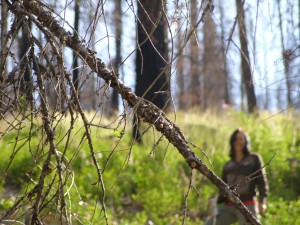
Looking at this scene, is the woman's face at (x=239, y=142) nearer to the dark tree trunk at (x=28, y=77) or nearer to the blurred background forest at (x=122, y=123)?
A: the blurred background forest at (x=122, y=123)

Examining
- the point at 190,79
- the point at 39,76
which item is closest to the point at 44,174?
the point at 39,76

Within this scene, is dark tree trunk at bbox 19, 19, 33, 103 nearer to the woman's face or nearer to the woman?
the woman

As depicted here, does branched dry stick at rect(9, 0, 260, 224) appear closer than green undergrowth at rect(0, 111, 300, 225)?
Yes

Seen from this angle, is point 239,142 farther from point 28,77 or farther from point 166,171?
point 28,77

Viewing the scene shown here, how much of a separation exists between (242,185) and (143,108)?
352 centimetres

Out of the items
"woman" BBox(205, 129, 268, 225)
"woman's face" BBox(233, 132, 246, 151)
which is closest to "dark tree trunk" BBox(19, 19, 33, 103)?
"woman" BBox(205, 129, 268, 225)

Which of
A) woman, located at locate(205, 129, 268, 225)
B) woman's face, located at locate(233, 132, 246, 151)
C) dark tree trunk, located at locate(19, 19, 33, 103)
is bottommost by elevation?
woman, located at locate(205, 129, 268, 225)

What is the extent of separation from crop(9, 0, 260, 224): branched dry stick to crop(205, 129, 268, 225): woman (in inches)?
134

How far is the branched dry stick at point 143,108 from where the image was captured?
2.72 m

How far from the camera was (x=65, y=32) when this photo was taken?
2885mm

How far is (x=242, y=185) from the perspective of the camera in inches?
240

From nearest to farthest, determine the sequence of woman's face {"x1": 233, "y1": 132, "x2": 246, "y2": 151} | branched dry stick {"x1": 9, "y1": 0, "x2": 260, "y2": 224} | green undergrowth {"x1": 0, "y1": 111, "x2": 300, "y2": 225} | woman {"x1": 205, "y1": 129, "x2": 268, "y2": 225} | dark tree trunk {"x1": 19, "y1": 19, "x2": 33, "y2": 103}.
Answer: branched dry stick {"x1": 9, "y1": 0, "x2": 260, "y2": 224} < dark tree trunk {"x1": 19, "y1": 19, "x2": 33, "y2": 103} < woman {"x1": 205, "y1": 129, "x2": 268, "y2": 225} < woman's face {"x1": 233, "y1": 132, "x2": 246, "y2": 151} < green undergrowth {"x1": 0, "y1": 111, "x2": 300, "y2": 225}

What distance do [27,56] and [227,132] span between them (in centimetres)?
922

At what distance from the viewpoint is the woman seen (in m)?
6.16
